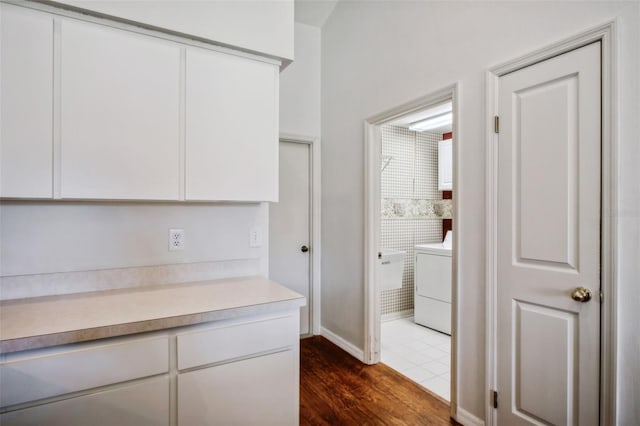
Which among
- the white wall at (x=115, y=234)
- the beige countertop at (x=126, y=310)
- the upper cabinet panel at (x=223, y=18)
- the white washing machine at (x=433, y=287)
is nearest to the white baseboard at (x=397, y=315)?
the white washing machine at (x=433, y=287)

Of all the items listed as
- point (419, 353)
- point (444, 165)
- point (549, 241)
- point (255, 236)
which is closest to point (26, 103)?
point (255, 236)

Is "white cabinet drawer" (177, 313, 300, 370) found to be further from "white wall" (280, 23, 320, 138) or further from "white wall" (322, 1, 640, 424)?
"white wall" (280, 23, 320, 138)

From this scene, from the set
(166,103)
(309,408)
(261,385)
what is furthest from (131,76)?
(309,408)

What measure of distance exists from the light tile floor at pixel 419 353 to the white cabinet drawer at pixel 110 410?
1863 millimetres

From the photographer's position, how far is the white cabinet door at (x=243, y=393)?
1395mm

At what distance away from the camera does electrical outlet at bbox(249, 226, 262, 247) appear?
2119 mm

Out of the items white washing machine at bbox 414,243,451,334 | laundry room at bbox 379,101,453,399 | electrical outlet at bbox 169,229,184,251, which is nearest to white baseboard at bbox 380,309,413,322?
laundry room at bbox 379,101,453,399

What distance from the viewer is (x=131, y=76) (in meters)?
1.58

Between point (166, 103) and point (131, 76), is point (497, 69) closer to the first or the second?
point (166, 103)

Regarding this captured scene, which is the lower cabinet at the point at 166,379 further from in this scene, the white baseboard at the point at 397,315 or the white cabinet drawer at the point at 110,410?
the white baseboard at the point at 397,315

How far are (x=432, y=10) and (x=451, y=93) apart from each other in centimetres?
60

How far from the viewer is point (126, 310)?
4.61 feet

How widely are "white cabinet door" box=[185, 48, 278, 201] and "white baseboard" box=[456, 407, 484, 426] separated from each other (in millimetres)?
1689

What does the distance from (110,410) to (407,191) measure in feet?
11.5
